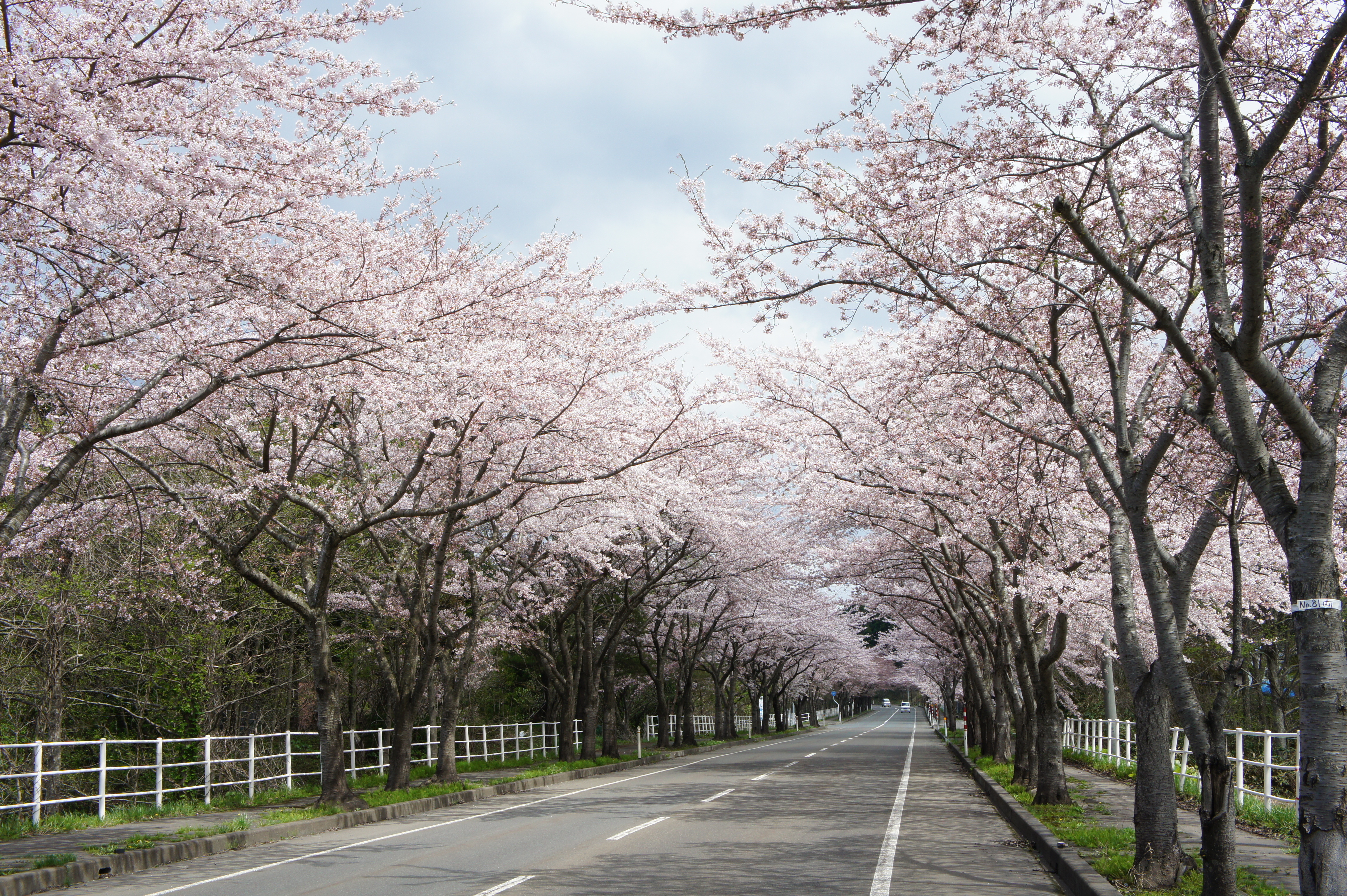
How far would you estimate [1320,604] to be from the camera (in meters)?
4.86

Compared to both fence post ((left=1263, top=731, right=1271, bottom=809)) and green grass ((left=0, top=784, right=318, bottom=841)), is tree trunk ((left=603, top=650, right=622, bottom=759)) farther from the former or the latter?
fence post ((left=1263, top=731, right=1271, bottom=809))

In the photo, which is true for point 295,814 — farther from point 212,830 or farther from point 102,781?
point 102,781

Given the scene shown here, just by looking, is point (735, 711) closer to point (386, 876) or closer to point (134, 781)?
point (134, 781)

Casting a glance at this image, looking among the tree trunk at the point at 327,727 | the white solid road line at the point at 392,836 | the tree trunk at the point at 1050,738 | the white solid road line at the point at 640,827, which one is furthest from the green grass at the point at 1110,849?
the tree trunk at the point at 327,727

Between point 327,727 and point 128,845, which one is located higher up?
point 327,727

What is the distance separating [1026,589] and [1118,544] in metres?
4.76

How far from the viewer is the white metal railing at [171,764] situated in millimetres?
12047

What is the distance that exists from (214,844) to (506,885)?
187 inches

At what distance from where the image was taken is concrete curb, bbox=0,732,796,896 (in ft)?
27.4

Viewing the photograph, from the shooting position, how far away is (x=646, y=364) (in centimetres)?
2069

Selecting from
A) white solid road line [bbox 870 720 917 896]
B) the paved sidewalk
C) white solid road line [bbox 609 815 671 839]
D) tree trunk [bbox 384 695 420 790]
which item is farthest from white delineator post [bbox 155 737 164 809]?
the paved sidewalk

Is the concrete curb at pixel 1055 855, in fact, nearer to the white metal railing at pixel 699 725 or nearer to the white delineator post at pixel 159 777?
the white delineator post at pixel 159 777

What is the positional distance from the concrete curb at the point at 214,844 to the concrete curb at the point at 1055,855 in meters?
8.77

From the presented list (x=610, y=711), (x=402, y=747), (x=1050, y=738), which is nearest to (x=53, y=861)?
(x=402, y=747)
